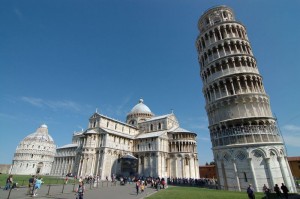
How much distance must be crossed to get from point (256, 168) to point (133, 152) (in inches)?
1305

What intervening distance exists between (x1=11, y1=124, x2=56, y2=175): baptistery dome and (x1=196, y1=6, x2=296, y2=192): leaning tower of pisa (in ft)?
318

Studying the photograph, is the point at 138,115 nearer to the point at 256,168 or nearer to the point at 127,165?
the point at 127,165

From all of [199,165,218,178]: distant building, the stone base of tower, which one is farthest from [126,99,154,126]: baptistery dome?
the stone base of tower

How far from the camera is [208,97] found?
3070 centimetres

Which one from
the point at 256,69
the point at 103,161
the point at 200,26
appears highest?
the point at 200,26

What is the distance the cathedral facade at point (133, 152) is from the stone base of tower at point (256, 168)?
21.1 metres

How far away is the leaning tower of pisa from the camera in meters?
22.5

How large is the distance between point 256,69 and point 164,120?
3017cm

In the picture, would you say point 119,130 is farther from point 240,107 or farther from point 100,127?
point 240,107

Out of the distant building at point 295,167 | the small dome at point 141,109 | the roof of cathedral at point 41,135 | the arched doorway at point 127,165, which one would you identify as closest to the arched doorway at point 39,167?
the roof of cathedral at point 41,135

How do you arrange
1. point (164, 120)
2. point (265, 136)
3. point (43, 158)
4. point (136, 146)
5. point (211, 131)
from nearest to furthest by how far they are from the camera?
point (265, 136)
point (211, 131)
point (136, 146)
point (164, 120)
point (43, 158)

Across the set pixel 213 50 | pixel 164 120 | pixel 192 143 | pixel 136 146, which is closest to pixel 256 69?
pixel 213 50

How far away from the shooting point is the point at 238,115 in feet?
83.4

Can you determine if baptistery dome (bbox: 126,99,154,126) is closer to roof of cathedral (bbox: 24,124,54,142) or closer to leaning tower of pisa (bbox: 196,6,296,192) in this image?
leaning tower of pisa (bbox: 196,6,296,192)
